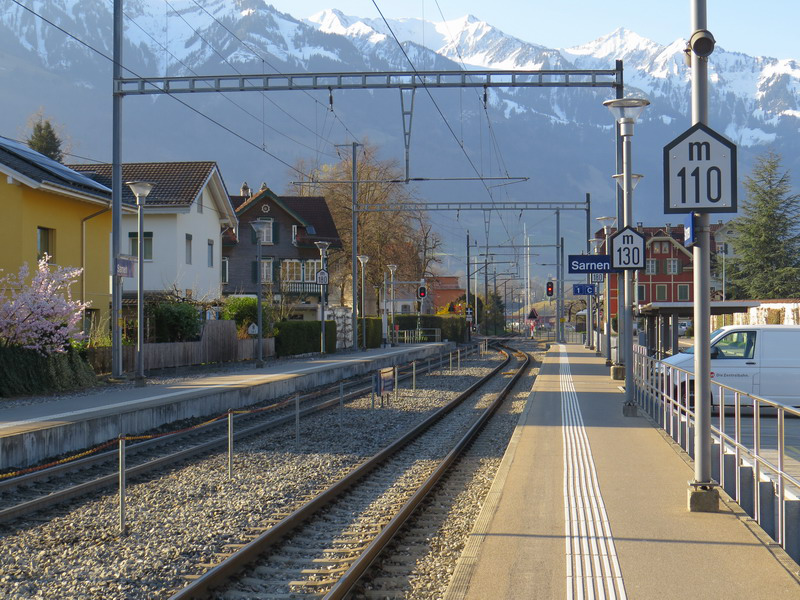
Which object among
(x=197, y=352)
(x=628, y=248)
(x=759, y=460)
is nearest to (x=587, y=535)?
(x=759, y=460)

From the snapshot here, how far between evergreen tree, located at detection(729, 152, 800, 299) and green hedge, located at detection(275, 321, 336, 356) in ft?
139

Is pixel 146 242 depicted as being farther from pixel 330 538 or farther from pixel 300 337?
pixel 330 538

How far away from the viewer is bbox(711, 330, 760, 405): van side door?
57.2 feet

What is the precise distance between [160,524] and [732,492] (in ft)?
17.7

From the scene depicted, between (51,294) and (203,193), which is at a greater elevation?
Result: (203,193)

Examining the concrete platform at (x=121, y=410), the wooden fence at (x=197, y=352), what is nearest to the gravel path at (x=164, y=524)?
the concrete platform at (x=121, y=410)

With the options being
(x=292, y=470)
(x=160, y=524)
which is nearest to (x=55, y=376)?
(x=292, y=470)

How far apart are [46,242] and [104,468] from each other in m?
17.1

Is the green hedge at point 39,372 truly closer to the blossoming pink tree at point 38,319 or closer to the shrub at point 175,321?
the blossoming pink tree at point 38,319

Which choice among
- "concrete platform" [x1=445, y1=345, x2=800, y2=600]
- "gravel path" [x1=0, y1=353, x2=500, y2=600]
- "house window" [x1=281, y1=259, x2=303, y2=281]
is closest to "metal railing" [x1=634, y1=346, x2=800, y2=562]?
"concrete platform" [x1=445, y1=345, x2=800, y2=600]

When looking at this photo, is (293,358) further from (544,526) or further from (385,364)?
(544,526)

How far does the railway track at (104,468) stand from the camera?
10.5m

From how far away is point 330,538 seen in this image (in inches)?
347

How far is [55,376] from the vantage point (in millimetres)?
20875
